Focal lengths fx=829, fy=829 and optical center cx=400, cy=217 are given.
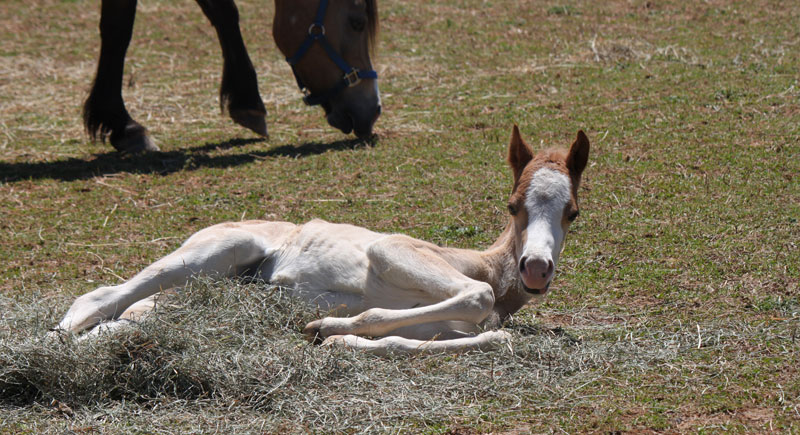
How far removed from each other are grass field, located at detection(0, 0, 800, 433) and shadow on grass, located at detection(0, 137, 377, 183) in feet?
0.13

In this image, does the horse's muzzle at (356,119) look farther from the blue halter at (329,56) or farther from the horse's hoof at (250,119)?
the horse's hoof at (250,119)

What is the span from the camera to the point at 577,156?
4316mm

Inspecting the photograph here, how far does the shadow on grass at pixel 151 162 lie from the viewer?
749cm

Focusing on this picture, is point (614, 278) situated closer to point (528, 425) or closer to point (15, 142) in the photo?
point (528, 425)

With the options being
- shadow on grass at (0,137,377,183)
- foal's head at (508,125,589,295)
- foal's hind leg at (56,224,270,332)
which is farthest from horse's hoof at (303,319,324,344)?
shadow on grass at (0,137,377,183)

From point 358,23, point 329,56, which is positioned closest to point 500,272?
point 329,56

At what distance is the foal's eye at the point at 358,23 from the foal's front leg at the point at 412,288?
139 inches

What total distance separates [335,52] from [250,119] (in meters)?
1.29

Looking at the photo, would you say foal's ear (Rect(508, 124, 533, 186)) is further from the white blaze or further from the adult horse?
the adult horse

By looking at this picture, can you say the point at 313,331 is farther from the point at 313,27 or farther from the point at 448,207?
the point at 313,27

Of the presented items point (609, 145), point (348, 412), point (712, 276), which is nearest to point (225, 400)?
point (348, 412)

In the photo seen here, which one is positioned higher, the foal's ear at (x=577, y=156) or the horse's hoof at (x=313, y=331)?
Answer: the foal's ear at (x=577, y=156)

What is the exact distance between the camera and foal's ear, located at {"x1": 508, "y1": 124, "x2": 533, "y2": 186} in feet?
14.4

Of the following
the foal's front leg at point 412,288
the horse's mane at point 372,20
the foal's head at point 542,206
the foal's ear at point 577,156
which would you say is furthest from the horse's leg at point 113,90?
the foal's ear at point 577,156
